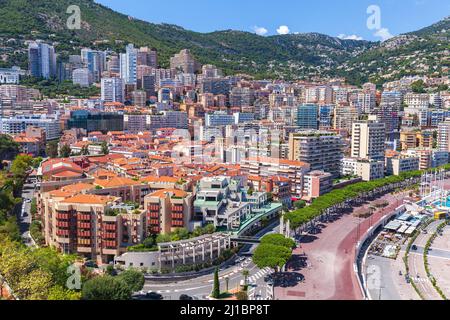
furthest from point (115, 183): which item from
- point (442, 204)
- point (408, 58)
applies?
point (408, 58)

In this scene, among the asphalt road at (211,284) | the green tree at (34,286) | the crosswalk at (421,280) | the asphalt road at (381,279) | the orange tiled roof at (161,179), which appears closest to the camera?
the green tree at (34,286)

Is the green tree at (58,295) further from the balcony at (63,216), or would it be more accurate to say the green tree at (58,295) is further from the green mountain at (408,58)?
the green mountain at (408,58)

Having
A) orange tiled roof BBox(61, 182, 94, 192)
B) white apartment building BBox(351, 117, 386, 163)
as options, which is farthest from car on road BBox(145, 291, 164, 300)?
white apartment building BBox(351, 117, 386, 163)

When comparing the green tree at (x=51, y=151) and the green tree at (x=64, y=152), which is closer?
the green tree at (x=64, y=152)

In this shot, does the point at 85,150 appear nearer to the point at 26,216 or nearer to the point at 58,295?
the point at 26,216

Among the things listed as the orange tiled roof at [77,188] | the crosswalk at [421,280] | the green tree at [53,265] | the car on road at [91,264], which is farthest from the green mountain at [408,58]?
the green tree at [53,265]

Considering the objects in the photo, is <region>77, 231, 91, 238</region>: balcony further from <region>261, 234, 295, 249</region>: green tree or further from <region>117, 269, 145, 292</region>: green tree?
<region>261, 234, 295, 249</region>: green tree
